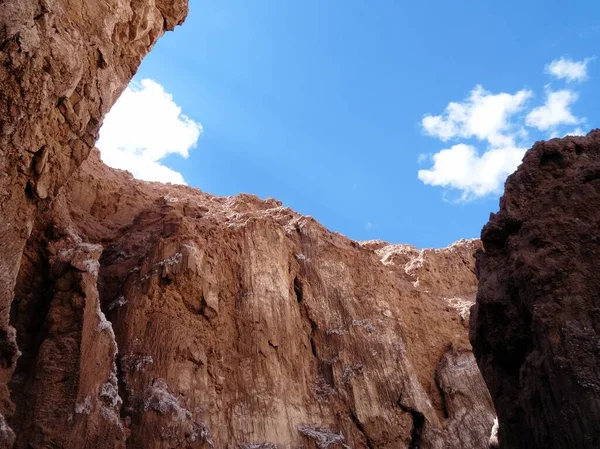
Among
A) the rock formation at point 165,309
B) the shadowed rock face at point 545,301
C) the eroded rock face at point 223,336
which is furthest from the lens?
the eroded rock face at point 223,336

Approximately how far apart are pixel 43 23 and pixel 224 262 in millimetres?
15377

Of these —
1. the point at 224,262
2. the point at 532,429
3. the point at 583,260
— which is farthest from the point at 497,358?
the point at 224,262

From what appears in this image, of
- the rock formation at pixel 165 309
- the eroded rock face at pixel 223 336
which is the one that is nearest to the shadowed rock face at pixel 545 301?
the rock formation at pixel 165 309

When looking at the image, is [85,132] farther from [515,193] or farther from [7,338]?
[515,193]

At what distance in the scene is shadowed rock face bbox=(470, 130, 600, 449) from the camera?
9.30 m

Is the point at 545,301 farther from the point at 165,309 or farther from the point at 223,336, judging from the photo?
the point at 223,336

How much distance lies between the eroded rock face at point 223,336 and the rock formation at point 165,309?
0.08 m

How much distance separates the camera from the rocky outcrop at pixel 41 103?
13.5 m

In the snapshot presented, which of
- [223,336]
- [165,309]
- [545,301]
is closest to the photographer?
[545,301]

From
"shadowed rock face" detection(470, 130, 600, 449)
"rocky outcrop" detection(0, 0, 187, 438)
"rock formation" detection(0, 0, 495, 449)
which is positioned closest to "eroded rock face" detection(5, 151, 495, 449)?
"rock formation" detection(0, 0, 495, 449)

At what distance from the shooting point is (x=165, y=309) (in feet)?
77.0

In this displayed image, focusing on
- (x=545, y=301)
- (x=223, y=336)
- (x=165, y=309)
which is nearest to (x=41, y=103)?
(x=165, y=309)

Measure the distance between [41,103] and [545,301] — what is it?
42.6 ft

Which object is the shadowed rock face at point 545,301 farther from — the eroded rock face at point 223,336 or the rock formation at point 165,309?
the eroded rock face at point 223,336
